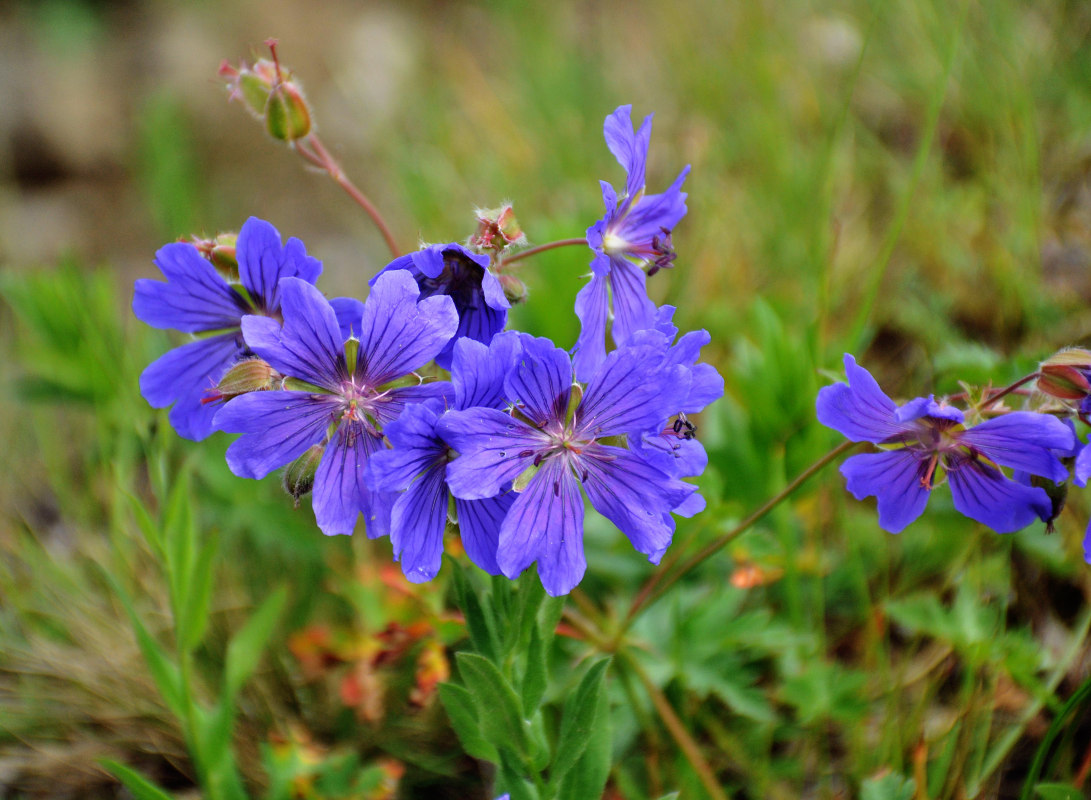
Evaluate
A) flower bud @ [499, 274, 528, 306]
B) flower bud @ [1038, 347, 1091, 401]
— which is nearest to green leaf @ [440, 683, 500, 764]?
flower bud @ [499, 274, 528, 306]

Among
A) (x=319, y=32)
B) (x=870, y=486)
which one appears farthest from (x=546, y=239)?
(x=319, y=32)

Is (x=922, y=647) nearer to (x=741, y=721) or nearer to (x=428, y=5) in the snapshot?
(x=741, y=721)

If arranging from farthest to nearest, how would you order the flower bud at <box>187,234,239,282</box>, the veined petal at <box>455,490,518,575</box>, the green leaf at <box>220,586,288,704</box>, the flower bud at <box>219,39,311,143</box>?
1. the green leaf at <box>220,586,288,704</box>
2. the flower bud at <box>219,39,311,143</box>
3. the flower bud at <box>187,234,239,282</box>
4. the veined petal at <box>455,490,518,575</box>

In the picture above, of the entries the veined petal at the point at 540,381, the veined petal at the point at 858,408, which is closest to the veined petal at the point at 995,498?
the veined petal at the point at 858,408

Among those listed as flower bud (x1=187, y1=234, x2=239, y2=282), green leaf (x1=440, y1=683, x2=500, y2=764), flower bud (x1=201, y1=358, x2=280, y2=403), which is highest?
flower bud (x1=187, y1=234, x2=239, y2=282)

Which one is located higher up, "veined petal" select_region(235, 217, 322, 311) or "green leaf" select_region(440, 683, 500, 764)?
"veined petal" select_region(235, 217, 322, 311)

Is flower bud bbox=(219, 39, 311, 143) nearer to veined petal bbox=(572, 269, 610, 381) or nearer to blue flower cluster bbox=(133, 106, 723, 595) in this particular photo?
blue flower cluster bbox=(133, 106, 723, 595)

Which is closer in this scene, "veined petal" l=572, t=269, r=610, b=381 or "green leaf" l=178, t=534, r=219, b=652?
"veined petal" l=572, t=269, r=610, b=381
